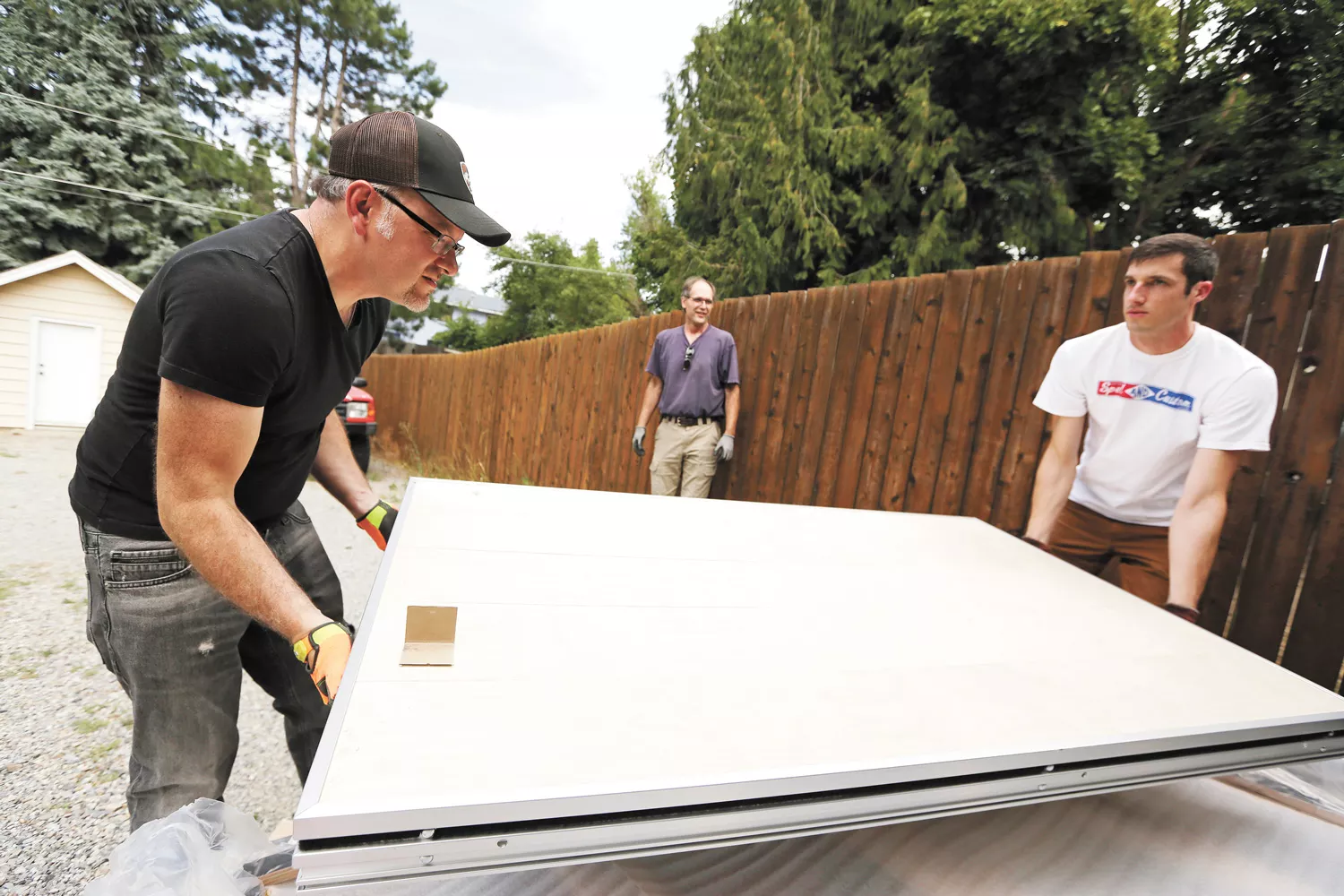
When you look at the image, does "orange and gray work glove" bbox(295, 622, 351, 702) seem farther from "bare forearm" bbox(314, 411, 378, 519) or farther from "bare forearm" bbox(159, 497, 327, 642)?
"bare forearm" bbox(314, 411, 378, 519)

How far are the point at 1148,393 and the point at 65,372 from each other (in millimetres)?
17625

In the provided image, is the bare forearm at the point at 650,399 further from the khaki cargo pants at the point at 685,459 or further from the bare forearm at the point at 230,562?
the bare forearm at the point at 230,562

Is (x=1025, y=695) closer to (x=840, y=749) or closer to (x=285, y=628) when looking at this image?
Answer: (x=840, y=749)

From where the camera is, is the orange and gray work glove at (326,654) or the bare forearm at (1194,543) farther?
the bare forearm at (1194,543)

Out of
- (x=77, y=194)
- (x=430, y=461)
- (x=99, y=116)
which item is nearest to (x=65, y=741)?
(x=430, y=461)

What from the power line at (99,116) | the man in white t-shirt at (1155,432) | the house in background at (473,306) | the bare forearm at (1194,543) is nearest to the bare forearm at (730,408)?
the man in white t-shirt at (1155,432)

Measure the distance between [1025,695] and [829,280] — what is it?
11744 mm

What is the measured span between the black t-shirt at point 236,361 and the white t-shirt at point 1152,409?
7.50ft

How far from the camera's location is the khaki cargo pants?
191 inches

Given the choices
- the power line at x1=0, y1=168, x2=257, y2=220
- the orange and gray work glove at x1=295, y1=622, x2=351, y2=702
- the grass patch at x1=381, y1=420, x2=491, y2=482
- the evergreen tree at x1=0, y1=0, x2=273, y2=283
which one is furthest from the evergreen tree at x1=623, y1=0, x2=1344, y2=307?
the evergreen tree at x1=0, y1=0, x2=273, y2=283

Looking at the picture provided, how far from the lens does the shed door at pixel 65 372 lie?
13.5m

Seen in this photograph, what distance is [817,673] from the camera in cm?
113

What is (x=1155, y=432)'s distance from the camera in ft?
7.14

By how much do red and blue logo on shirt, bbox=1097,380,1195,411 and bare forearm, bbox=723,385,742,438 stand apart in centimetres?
261
